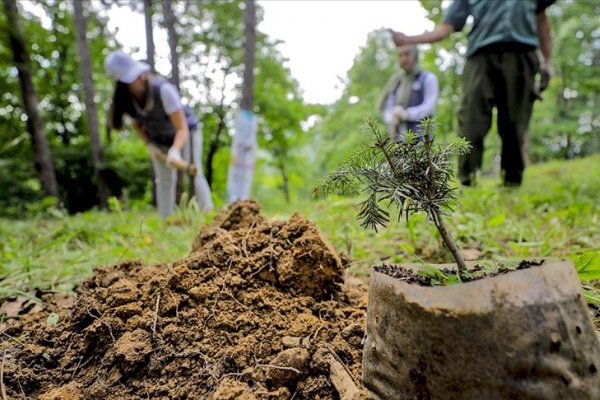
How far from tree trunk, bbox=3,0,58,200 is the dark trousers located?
28.9 feet

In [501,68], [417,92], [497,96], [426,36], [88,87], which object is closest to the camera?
[426,36]

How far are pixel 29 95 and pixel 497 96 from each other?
9.22 metres

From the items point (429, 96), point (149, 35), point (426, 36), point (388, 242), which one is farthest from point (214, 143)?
point (388, 242)

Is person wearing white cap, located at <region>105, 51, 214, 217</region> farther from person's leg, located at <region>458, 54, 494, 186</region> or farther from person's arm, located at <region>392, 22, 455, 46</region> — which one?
person's leg, located at <region>458, 54, 494, 186</region>

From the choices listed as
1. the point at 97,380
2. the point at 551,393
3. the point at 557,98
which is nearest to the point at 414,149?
the point at 551,393

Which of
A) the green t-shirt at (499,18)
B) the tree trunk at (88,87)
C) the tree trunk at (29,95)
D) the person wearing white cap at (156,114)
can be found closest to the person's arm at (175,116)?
→ the person wearing white cap at (156,114)

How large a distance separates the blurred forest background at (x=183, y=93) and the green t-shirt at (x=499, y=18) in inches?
137

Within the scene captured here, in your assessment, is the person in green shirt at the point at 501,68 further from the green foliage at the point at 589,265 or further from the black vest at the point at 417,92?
the green foliage at the point at 589,265

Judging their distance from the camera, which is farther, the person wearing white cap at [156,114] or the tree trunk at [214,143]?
the tree trunk at [214,143]

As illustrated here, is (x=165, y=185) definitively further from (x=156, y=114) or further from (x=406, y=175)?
(x=406, y=175)

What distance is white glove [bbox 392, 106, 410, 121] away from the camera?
426cm

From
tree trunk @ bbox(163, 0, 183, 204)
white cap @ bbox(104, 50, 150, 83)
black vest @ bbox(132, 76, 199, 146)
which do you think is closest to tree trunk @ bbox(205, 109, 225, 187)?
tree trunk @ bbox(163, 0, 183, 204)

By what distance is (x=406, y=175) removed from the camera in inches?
33.9

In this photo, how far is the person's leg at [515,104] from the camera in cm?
343
